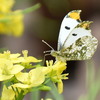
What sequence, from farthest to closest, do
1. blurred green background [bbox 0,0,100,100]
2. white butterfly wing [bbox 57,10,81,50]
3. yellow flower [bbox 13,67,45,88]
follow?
blurred green background [bbox 0,0,100,100] → white butterfly wing [bbox 57,10,81,50] → yellow flower [bbox 13,67,45,88]

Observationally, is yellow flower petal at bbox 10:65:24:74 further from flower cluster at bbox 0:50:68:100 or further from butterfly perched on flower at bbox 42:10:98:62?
butterfly perched on flower at bbox 42:10:98:62

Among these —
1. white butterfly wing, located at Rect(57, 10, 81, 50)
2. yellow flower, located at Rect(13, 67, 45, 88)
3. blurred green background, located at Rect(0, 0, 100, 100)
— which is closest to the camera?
yellow flower, located at Rect(13, 67, 45, 88)

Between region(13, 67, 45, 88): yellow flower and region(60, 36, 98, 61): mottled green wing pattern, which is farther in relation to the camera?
region(60, 36, 98, 61): mottled green wing pattern

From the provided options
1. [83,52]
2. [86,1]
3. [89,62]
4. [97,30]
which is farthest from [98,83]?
[86,1]

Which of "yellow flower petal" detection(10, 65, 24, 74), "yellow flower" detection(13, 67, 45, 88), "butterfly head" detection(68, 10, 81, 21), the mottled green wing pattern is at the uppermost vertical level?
"butterfly head" detection(68, 10, 81, 21)

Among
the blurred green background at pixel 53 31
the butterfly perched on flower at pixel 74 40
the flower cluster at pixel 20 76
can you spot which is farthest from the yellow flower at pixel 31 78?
the blurred green background at pixel 53 31

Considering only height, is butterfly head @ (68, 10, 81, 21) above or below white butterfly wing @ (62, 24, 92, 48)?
above

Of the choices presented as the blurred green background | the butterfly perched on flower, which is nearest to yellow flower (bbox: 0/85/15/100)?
the butterfly perched on flower

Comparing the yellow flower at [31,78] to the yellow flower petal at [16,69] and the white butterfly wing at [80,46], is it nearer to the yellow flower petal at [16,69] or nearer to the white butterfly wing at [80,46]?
the yellow flower petal at [16,69]
